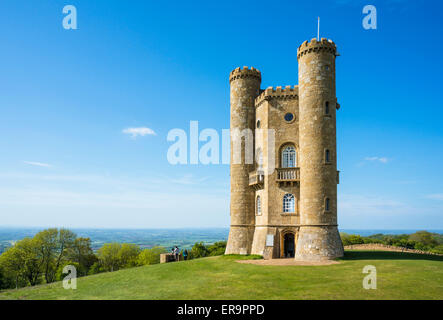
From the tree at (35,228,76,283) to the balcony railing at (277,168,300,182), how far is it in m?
41.9

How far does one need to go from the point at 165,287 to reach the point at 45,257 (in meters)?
44.0

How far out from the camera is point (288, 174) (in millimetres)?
32750

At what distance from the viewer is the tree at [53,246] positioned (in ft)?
177

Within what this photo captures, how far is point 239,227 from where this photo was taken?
121ft

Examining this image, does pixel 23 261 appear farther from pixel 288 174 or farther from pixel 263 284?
pixel 263 284

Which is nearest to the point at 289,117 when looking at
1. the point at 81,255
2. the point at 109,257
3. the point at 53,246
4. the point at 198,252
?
the point at 198,252

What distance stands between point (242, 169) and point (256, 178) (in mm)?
3152

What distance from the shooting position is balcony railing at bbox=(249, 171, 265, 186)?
34.2m

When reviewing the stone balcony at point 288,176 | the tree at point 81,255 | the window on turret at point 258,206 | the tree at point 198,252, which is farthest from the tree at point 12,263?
the stone balcony at point 288,176

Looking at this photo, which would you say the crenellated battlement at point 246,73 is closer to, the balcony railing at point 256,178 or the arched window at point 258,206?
the balcony railing at point 256,178

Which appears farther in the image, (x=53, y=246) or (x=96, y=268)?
(x=96, y=268)
